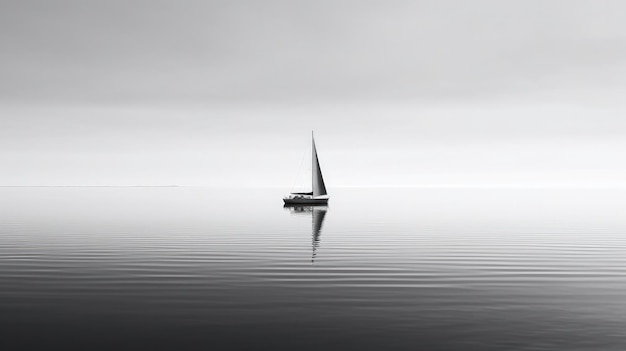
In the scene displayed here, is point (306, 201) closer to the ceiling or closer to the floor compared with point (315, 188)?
closer to the floor

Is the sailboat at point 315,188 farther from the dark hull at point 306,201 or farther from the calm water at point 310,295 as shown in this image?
the calm water at point 310,295

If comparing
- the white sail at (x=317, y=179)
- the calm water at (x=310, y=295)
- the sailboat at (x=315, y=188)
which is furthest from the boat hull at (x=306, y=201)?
the calm water at (x=310, y=295)

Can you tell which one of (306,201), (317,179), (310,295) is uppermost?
(317,179)

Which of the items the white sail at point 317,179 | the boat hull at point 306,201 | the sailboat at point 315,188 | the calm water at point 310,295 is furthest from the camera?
the boat hull at point 306,201

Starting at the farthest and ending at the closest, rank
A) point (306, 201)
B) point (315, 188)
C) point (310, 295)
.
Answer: point (306, 201)
point (315, 188)
point (310, 295)

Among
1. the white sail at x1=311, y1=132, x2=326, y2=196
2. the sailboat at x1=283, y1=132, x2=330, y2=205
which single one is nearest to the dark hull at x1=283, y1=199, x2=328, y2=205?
the sailboat at x1=283, y1=132, x2=330, y2=205

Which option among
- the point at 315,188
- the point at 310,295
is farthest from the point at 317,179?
the point at 310,295

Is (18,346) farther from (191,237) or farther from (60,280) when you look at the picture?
(191,237)

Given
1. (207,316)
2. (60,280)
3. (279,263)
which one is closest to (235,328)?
(207,316)

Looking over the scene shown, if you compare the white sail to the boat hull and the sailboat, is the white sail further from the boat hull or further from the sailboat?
the boat hull

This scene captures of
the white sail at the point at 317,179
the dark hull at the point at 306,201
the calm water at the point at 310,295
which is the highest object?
the white sail at the point at 317,179

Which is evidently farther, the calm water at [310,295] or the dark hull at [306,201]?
the dark hull at [306,201]

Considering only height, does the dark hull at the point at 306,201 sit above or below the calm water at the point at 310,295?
above

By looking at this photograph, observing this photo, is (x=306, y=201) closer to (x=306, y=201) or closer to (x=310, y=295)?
(x=306, y=201)
